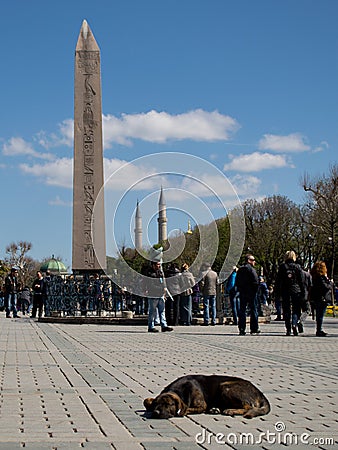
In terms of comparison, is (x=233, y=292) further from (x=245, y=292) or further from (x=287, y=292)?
(x=287, y=292)

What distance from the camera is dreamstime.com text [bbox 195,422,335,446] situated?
5418mm

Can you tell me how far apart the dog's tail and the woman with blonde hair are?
420 inches

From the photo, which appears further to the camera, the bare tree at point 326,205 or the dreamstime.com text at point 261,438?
the bare tree at point 326,205

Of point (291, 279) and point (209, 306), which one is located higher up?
point (291, 279)

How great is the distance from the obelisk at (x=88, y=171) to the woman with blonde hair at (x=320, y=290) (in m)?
7.72

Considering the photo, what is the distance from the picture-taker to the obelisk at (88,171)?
2302 cm

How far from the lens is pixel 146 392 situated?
786cm

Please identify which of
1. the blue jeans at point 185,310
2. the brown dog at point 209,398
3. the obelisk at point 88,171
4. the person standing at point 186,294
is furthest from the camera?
the obelisk at point 88,171

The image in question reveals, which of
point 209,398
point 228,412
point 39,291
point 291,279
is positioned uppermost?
point 39,291

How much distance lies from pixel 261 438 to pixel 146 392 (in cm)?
247

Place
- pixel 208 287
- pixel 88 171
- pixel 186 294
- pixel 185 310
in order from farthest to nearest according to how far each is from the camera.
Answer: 1. pixel 88 171
2. pixel 185 310
3. pixel 208 287
4. pixel 186 294

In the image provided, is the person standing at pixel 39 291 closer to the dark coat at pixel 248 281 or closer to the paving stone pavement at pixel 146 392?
the dark coat at pixel 248 281

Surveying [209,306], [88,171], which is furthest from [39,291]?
[209,306]

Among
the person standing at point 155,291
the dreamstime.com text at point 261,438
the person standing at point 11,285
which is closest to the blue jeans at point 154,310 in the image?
the person standing at point 155,291
